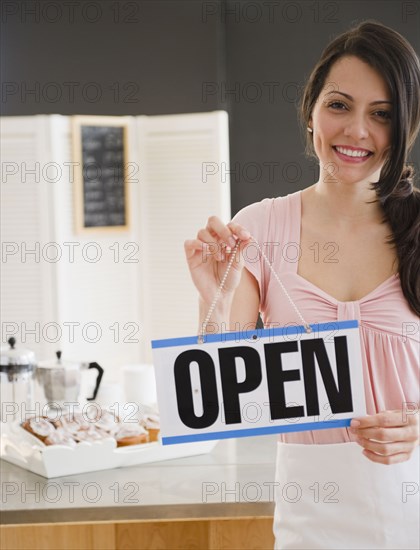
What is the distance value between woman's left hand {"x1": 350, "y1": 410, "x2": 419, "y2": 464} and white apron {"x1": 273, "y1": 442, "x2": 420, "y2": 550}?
0.11 metres

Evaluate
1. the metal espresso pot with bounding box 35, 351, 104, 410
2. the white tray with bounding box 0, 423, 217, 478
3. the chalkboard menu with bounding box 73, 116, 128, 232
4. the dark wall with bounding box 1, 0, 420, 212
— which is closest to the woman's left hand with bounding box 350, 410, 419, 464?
the white tray with bounding box 0, 423, 217, 478

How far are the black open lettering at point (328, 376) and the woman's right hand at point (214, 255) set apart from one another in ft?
0.54

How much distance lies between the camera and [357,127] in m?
1.27

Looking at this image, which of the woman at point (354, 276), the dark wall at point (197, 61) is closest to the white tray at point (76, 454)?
the woman at point (354, 276)

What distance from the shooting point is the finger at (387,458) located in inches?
49.0

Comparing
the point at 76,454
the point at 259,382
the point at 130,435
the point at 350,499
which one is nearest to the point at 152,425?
the point at 130,435

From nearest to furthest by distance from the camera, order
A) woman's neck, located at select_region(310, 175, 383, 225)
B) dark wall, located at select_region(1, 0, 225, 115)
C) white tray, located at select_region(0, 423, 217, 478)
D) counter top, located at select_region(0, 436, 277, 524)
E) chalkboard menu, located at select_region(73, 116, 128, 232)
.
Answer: woman's neck, located at select_region(310, 175, 383, 225), counter top, located at select_region(0, 436, 277, 524), white tray, located at select_region(0, 423, 217, 478), dark wall, located at select_region(1, 0, 225, 115), chalkboard menu, located at select_region(73, 116, 128, 232)

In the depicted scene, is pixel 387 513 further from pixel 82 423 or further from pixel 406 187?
pixel 82 423

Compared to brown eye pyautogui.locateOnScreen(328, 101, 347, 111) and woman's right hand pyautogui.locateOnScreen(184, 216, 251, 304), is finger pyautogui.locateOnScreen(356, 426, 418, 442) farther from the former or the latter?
brown eye pyautogui.locateOnScreen(328, 101, 347, 111)

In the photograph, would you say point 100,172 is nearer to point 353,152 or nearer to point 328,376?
point 353,152

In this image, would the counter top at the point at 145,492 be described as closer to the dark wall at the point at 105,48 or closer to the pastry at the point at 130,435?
the pastry at the point at 130,435

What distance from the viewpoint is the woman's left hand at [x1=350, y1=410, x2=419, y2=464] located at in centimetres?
122

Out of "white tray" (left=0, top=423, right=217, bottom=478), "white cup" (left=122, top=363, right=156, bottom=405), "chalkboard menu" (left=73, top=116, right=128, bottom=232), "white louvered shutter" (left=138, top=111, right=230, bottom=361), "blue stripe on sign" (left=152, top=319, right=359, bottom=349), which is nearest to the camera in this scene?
"blue stripe on sign" (left=152, top=319, right=359, bottom=349)

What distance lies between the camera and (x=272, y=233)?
4.56ft
